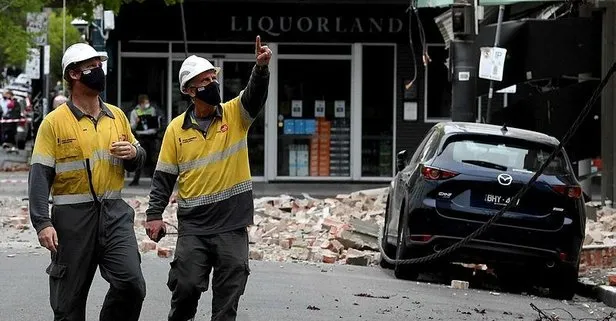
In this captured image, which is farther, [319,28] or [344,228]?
[319,28]

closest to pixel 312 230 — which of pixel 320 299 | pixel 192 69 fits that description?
pixel 320 299

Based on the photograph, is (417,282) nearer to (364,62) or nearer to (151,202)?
(151,202)

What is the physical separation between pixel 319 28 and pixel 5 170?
1004 cm

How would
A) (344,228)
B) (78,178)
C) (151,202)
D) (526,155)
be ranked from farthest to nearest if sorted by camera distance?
(344,228) < (526,155) < (151,202) < (78,178)

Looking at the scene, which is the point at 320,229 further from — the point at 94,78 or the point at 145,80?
the point at 145,80

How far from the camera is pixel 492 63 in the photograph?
18.2 m

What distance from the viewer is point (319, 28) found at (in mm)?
27047

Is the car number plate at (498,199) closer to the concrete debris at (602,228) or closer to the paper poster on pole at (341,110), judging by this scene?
the concrete debris at (602,228)

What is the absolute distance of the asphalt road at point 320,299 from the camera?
10078 millimetres

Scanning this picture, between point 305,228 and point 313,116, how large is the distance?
10.4m

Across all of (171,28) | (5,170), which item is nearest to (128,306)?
(171,28)

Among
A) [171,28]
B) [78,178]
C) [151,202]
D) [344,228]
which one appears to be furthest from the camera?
[171,28]

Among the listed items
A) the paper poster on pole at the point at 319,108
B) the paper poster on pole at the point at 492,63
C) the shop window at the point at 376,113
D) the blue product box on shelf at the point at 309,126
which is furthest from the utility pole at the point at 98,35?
the paper poster on pole at the point at 492,63

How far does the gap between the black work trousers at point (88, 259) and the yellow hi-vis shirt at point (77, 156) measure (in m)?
0.08
